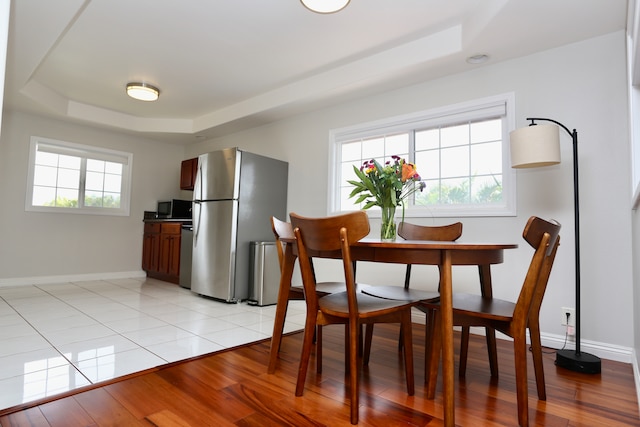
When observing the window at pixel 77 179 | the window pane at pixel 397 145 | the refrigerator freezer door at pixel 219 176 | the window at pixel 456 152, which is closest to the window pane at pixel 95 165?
the window at pixel 77 179

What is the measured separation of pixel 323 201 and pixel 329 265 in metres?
0.72

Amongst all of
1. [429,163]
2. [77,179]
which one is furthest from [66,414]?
[77,179]

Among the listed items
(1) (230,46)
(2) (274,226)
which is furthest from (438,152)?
(1) (230,46)

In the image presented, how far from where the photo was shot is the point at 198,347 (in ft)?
7.60

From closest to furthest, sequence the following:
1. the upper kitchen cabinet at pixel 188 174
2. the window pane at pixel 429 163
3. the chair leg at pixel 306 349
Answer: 1. the chair leg at pixel 306 349
2. the window pane at pixel 429 163
3. the upper kitchen cabinet at pixel 188 174

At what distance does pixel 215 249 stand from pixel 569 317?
330 centimetres

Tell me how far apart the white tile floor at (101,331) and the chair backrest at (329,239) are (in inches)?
43.4

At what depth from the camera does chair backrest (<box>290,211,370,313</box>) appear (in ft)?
4.84

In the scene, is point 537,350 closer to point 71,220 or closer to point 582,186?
point 582,186

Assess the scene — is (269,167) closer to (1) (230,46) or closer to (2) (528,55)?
(1) (230,46)

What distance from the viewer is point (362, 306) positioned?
162cm

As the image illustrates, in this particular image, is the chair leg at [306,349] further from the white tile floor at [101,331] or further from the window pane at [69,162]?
the window pane at [69,162]

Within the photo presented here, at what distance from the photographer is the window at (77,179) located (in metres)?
4.68

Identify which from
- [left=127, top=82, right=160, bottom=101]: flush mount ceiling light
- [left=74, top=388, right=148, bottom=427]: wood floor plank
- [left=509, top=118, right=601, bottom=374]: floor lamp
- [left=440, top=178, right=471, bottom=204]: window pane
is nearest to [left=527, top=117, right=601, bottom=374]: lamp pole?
[left=509, top=118, right=601, bottom=374]: floor lamp
